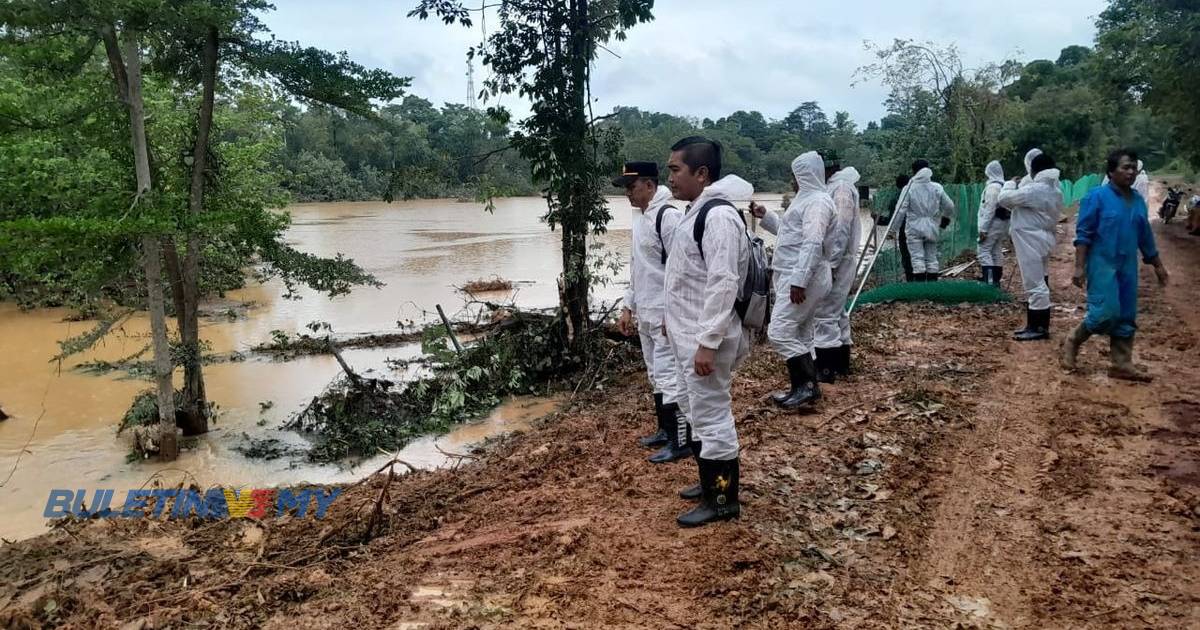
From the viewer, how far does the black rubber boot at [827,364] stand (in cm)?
618

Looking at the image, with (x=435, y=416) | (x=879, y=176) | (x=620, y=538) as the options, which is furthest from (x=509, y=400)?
(x=879, y=176)

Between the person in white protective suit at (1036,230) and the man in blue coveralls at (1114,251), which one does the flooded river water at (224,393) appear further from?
the man in blue coveralls at (1114,251)

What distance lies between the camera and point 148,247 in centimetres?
690

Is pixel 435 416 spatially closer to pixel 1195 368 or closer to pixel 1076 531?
pixel 1076 531

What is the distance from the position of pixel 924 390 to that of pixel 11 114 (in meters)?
7.60

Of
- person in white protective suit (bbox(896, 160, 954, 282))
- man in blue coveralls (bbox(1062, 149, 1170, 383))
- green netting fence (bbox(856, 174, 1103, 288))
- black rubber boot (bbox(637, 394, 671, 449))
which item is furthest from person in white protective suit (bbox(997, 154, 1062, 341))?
black rubber boot (bbox(637, 394, 671, 449))

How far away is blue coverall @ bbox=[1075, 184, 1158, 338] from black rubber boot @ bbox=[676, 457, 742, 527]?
375 cm

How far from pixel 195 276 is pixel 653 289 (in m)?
5.12

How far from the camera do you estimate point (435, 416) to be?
7.91 meters

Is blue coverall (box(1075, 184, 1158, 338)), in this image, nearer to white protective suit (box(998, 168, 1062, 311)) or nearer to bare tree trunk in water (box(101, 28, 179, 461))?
white protective suit (box(998, 168, 1062, 311))

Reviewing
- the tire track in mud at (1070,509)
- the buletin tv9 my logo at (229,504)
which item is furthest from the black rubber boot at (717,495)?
the buletin tv9 my logo at (229,504)

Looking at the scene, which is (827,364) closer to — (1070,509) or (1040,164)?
(1070,509)

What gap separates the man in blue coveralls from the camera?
222 inches

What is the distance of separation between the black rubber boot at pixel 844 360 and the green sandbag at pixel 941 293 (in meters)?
3.71
